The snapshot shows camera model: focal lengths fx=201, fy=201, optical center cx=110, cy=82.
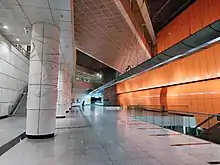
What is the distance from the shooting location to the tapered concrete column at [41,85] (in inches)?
258

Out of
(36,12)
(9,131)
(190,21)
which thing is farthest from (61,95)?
(190,21)

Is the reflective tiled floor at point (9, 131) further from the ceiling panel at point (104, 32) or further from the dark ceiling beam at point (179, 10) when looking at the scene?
the dark ceiling beam at point (179, 10)

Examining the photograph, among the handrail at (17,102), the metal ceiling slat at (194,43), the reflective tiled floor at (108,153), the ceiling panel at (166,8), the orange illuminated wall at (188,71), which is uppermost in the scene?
the ceiling panel at (166,8)

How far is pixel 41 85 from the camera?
6684mm

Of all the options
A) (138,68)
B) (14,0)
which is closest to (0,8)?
(14,0)

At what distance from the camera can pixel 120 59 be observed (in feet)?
69.6

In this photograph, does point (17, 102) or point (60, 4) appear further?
point (17, 102)

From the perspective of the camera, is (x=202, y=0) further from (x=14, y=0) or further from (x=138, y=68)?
(x=14, y=0)

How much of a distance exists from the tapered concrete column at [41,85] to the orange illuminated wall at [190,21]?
9.91m

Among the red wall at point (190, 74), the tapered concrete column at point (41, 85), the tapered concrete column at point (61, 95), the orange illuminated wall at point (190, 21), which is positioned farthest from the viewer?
the tapered concrete column at point (61, 95)

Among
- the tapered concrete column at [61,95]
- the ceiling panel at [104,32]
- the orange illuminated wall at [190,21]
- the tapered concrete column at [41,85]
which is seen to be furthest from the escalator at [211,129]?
the tapered concrete column at [61,95]

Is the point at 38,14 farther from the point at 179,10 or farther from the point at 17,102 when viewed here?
the point at 179,10

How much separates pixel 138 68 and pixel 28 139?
22.3 ft

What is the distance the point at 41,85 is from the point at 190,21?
1239 cm
